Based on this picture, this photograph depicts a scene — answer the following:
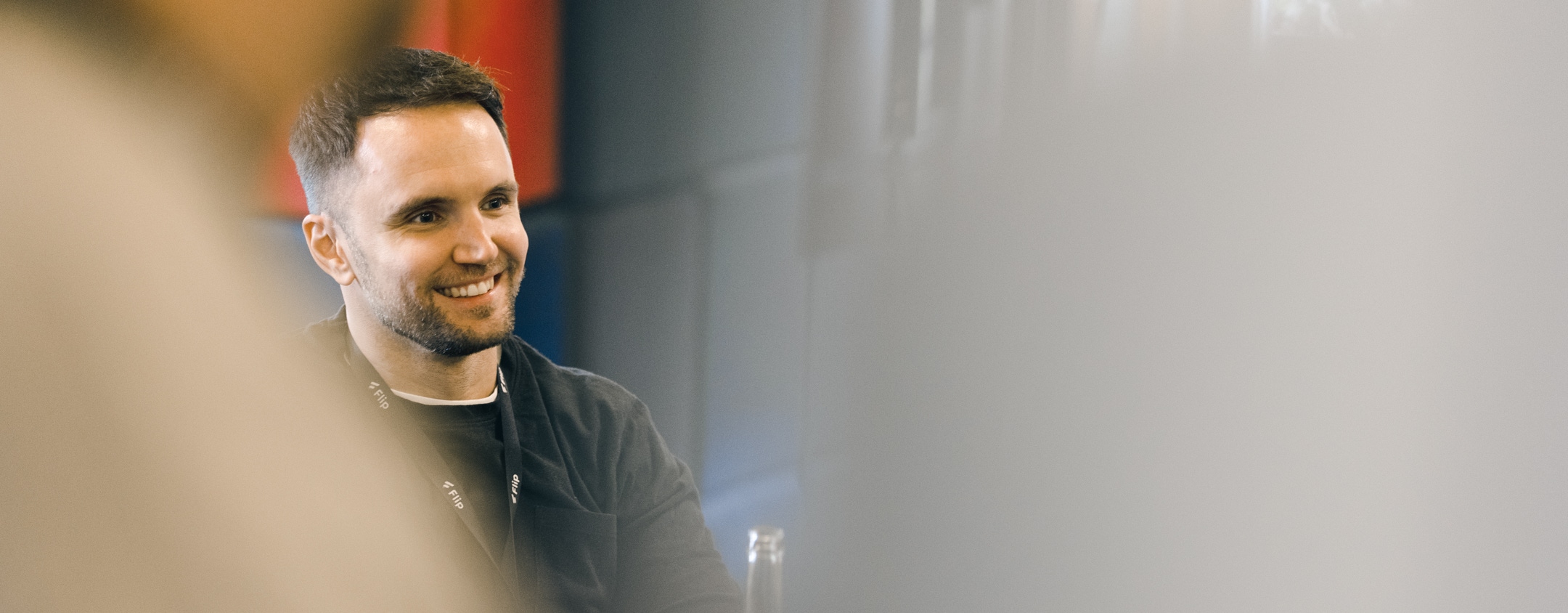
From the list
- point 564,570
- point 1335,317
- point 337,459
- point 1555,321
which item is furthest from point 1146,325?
point 337,459

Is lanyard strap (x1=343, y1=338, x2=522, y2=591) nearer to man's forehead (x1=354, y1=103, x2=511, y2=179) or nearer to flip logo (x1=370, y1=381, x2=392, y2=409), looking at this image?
flip logo (x1=370, y1=381, x2=392, y2=409)

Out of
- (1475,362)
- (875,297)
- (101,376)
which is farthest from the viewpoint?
(1475,362)

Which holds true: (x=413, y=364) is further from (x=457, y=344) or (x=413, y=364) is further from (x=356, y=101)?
(x=356, y=101)

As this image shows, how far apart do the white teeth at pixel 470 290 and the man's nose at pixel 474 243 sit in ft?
0.06

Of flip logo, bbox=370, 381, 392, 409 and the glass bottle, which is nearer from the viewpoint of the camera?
flip logo, bbox=370, 381, 392, 409

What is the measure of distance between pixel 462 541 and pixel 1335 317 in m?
0.89

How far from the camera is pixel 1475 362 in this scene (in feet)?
4.02

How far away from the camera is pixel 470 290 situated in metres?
0.97

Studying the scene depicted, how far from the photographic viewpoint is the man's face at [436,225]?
93 centimetres

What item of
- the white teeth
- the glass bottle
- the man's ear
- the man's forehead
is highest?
the man's forehead

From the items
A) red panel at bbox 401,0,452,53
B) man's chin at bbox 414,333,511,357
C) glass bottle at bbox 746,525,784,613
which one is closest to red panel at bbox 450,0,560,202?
red panel at bbox 401,0,452,53

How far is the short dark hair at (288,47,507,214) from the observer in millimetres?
937

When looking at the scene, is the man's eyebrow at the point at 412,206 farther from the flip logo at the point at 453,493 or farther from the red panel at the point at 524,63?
the flip logo at the point at 453,493

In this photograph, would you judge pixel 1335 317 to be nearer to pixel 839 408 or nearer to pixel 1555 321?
pixel 1555 321
